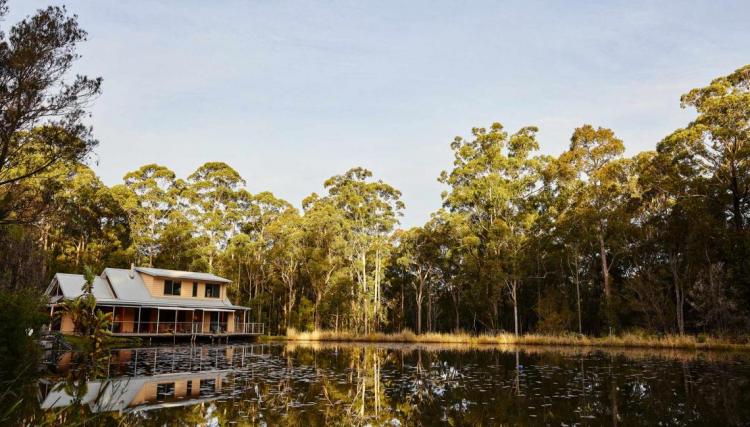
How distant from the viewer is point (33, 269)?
2411 centimetres

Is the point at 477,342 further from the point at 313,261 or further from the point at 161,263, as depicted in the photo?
the point at 161,263

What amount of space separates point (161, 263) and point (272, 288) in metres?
11.1

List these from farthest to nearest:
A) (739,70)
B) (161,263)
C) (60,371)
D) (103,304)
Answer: (161,263) < (103,304) < (739,70) < (60,371)

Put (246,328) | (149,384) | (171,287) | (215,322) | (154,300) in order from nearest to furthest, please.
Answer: (149,384) < (154,300) < (171,287) < (215,322) < (246,328)

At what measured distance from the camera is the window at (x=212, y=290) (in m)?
41.6

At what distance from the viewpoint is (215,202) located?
53.9 meters

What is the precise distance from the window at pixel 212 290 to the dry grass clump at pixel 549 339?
731 cm

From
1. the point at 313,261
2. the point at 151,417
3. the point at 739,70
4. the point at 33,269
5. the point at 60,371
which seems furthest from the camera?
the point at 313,261

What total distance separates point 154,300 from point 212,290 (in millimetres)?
5599

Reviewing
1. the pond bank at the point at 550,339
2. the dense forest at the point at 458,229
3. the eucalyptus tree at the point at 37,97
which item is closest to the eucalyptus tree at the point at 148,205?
the dense forest at the point at 458,229

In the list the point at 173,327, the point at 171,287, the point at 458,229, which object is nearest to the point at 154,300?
the point at 171,287

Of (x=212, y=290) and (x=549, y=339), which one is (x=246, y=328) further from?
(x=549, y=339)

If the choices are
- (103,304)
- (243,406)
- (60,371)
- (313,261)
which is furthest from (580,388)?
(313,261)

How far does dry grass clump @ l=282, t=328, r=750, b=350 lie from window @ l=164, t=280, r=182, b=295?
1034cm
